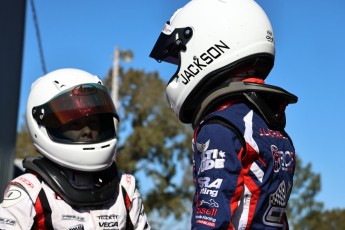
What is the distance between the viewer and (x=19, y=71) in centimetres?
719

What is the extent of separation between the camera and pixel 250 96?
→ 3.00 meters

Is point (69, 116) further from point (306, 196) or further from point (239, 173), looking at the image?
point (306, 196)

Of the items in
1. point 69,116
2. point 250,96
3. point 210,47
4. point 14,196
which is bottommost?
point 14,196

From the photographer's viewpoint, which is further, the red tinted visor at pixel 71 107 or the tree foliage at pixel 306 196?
the tree foliage at pixel 306 196

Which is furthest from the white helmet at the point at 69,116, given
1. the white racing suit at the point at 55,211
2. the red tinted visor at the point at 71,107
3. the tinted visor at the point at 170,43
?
the tinted visor at the point at 170,43

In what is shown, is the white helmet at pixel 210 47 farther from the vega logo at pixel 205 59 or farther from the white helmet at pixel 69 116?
the white helmet at pixel 69 116

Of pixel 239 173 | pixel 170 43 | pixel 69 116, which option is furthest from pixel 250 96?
pixel 69 116

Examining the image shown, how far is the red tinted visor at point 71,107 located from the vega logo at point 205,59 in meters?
0.88

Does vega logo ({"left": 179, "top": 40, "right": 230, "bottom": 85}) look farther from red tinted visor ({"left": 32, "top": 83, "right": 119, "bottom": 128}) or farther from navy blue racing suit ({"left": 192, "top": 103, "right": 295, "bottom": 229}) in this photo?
red tinted visor ({"left": 32, "top": 83, "right": 119, "bottom": 128})

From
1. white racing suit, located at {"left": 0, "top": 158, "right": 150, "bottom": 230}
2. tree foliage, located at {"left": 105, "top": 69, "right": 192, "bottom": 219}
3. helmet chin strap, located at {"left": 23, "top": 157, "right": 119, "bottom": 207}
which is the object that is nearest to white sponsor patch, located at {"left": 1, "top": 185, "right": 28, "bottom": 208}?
white racing suit, located at {"left": 0, "top": 158, "right": 150, "bottom": 230}

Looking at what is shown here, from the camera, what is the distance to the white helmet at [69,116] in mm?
3756

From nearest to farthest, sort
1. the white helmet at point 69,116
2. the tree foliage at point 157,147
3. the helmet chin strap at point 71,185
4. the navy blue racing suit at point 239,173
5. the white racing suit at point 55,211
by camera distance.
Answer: the navy blue racing suit at point 239,173
the white racing suit at point 55,211
the helmet chin strap at point 71,185
the white helmet at point 69,116
the tree foliage at point 157,147

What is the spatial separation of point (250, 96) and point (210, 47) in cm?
31

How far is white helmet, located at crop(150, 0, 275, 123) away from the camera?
10.2ft
